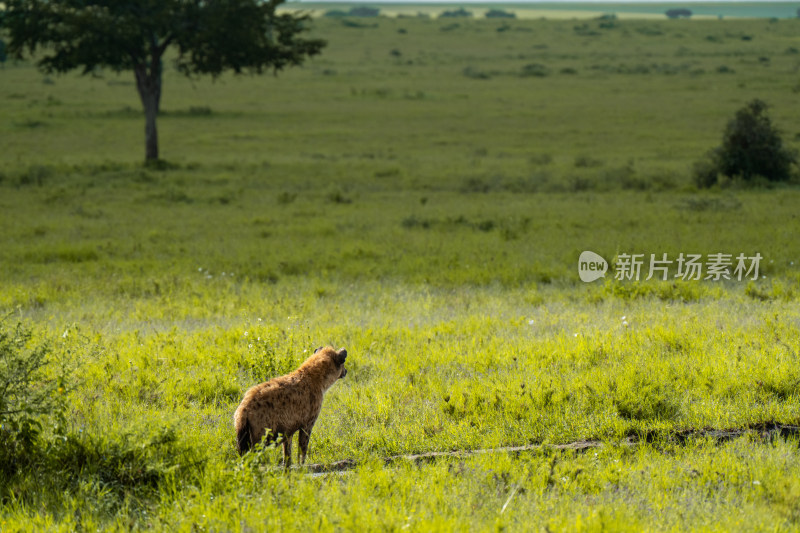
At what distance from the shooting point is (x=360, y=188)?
21.4 meters

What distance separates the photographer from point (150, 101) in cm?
2641

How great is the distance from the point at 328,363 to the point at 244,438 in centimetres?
79

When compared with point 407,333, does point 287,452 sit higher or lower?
higher

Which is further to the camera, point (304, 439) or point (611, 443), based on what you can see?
point (611, 443)

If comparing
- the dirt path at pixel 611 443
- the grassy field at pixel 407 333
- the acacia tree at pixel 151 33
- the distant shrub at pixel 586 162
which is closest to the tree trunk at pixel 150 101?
the acacia tree at pixel 151 33

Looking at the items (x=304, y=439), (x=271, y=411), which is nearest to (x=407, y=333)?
(x=304, y=439)

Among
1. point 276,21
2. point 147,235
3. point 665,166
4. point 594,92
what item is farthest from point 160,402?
point 594,92

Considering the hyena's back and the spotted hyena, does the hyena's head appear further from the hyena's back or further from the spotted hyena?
the hyena's back

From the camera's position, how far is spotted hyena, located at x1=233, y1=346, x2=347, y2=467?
471cm

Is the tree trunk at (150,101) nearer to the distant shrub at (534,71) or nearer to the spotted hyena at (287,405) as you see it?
the spotted hyena at (287,405)

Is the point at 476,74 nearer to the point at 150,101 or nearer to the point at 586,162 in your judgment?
the point at 586,162

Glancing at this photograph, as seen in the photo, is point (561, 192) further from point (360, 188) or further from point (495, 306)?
point (495, 306)

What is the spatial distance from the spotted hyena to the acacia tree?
21648 millimetres

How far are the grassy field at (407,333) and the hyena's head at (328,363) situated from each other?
61 cm
